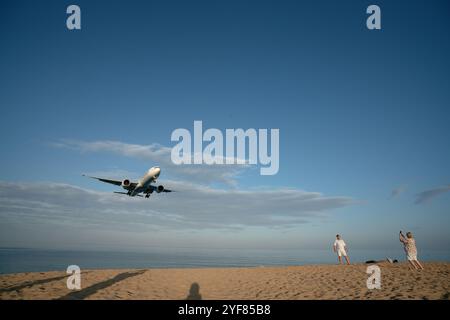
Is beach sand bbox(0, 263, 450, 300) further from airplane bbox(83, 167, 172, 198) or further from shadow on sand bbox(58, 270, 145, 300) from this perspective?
airplane bbox(83, 167, 172, 198)

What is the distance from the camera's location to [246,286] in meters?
16.9

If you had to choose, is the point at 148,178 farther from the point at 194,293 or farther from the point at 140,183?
the point at 194,293

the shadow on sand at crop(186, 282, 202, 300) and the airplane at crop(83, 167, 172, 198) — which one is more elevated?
the airplane at crop(83, 167, 172, 198)

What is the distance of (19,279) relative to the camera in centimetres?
1788

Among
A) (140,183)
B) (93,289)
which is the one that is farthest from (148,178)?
(93,289)

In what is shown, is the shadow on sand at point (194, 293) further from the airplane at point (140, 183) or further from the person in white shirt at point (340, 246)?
the airplane at point (140, 183)

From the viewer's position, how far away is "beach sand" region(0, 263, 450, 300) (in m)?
13.1

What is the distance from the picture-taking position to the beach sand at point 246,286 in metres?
13.1

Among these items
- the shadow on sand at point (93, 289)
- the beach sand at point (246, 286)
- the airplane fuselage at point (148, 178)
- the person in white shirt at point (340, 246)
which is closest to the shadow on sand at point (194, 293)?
the beach sand at point (246, 286)

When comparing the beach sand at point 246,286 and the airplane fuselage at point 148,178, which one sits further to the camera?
the airplane fuselage at point 148,178

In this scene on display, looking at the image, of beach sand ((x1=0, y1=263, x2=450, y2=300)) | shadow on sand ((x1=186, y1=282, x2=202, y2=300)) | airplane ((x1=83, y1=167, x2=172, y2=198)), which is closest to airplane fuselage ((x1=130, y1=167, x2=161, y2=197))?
airplane ((x1=83, y1=167, x2=172, y2=198))
